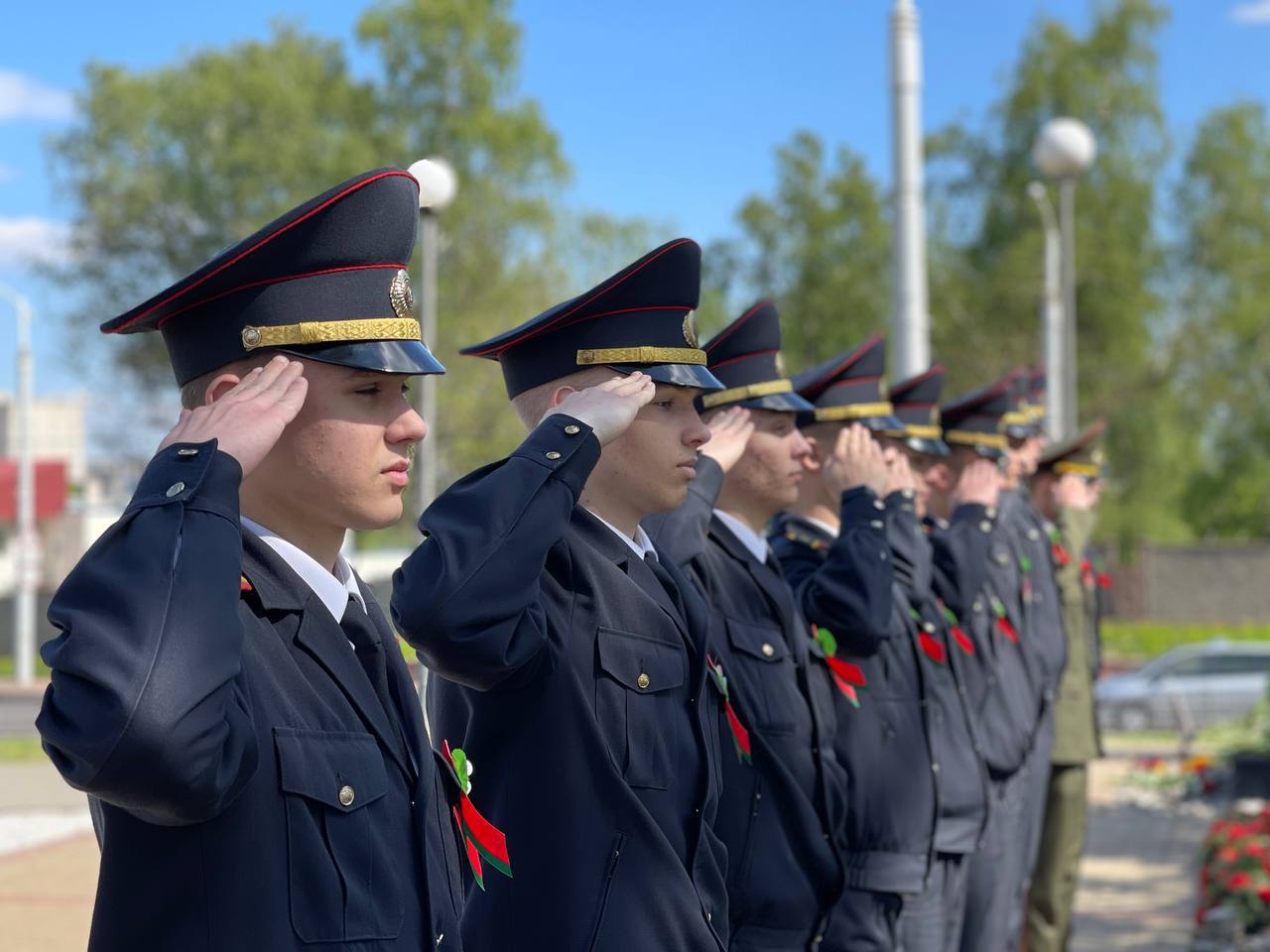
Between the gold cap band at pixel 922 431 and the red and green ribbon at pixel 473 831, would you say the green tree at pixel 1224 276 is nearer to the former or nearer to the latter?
the gold cap band at pixel 922 431

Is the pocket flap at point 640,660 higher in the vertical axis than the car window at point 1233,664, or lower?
higher

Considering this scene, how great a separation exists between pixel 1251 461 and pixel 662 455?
4309 cm

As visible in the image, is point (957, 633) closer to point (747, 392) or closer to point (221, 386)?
point (747, 392)

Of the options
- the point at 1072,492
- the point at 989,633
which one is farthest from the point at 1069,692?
the point at 989,633

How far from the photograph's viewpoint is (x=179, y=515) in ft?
6.72

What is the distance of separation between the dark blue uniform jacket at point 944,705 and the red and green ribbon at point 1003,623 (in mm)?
1206

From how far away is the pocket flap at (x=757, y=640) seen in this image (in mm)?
4051

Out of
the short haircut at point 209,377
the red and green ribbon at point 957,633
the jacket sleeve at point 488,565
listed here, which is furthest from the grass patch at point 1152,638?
the short haircut at point 209,377

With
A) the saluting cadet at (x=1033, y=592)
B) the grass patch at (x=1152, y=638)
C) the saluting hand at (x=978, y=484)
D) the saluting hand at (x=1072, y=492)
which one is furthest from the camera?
the grass patch at (x=1152, y=638)

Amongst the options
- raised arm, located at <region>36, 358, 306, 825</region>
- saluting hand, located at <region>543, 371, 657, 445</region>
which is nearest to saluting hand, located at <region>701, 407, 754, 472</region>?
saluting hand, located at <region>543, 371, 657, 445</region>

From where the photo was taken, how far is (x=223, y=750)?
6.68 ft

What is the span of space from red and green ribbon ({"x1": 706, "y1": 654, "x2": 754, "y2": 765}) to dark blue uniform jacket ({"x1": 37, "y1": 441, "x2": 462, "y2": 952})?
43.4 inches

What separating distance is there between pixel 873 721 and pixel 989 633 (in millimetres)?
2098

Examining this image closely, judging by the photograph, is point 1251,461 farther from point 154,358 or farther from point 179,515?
point 179,515
